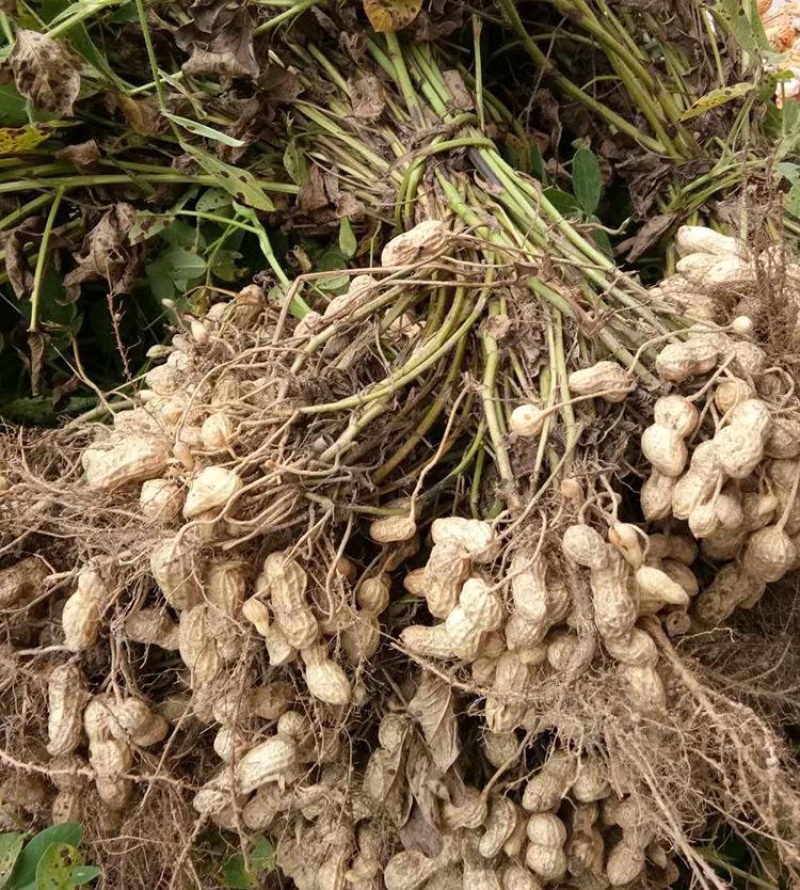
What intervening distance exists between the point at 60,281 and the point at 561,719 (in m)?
0.97

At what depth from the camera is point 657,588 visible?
845 mm

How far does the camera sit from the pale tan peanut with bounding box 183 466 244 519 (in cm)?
86

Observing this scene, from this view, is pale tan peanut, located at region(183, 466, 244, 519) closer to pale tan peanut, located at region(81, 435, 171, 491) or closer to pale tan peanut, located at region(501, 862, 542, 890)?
pale tan peanut, located at region(81, 435, 171, 491)

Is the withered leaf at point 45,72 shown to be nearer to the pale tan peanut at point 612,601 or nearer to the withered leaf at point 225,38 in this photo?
the withered leaf at point 225,38

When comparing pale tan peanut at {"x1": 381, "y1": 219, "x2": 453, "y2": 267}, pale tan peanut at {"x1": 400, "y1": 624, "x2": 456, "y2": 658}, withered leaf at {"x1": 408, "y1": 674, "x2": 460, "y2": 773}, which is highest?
pale tan peanut at {"x1": 381, "y1": 219, "x2": 453, "y2": 267}

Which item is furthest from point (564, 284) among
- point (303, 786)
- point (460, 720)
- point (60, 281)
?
point (60, 281)

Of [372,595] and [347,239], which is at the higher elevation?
[347,239]

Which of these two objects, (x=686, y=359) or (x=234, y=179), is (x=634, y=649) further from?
(x=234, y=179)

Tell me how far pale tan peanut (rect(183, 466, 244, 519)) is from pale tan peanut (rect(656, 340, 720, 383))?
0.45 meters

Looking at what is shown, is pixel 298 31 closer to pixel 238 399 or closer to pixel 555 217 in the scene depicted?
pixel 555 217

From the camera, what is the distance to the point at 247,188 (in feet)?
3.84

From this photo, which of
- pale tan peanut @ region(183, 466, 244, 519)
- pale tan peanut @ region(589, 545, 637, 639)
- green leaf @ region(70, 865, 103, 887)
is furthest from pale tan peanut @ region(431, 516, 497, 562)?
green leaf @ region(70, 865, 103, 887)

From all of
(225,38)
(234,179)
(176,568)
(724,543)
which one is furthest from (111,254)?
(724,543)

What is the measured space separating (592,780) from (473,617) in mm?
238
